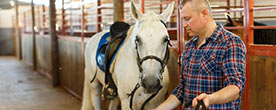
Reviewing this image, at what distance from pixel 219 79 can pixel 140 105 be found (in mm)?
1034

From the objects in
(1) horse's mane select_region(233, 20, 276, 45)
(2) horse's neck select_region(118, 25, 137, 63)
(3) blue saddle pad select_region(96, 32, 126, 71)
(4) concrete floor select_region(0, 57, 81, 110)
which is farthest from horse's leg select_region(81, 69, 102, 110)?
(1) horse's mane select_region(233, 20, 276, 45)

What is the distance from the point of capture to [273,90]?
215cm

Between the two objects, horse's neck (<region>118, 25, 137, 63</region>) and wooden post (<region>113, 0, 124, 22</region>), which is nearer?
horse's neck (<region>118, 25, 137, 63</region>)

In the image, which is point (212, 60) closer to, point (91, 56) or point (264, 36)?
point (91, 56)

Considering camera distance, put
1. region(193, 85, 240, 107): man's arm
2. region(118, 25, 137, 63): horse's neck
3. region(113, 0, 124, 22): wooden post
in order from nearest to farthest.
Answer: region(193, 85, 240, 107): man's arm
region(118, 25, 137, 63): horse's neck
region(113, 0, 124, 22): wooden post

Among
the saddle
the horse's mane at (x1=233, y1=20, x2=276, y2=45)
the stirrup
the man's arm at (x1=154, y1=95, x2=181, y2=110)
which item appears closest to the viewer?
the man's arm at (x1=154, y1=95, x2=181, y2=110)

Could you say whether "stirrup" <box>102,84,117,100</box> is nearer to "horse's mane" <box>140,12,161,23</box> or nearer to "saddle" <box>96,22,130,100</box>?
"saddle" <box>96,22,130,100</box>

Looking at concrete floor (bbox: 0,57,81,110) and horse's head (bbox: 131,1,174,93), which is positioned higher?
horse's head (bbox: 131,1,174,93)

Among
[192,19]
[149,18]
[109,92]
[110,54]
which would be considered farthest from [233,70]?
[109,92]

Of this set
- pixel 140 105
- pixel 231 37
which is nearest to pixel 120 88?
pixel 140 105

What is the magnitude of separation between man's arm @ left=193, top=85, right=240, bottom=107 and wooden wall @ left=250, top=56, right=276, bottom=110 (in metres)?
0.91

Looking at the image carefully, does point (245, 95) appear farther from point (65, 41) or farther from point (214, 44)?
point (65, 41)

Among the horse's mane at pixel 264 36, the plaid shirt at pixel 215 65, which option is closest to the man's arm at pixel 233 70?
the plaid shirt at pixel 215 65

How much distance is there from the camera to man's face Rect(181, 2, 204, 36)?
1.49 meters
